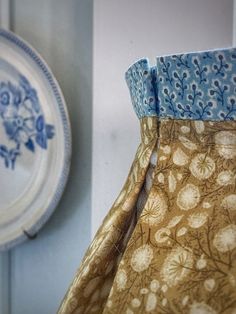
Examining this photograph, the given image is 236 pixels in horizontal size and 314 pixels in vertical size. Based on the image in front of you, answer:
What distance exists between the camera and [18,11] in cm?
64

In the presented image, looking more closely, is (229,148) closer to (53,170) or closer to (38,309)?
(53,170)

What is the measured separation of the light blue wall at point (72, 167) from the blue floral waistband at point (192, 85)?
331 millimetres

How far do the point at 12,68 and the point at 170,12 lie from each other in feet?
0.87

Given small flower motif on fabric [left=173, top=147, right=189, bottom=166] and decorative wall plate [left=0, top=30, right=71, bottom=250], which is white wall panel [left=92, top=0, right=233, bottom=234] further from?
small flower motif on fabric [left=173, top=147, right=189, bottom=166]

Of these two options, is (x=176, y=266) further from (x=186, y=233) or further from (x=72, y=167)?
(x=72, y=167)

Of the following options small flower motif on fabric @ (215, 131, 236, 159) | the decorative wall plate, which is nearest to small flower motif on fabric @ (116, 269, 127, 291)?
small flower motif on fabric @ (215, 131, 236, 159)

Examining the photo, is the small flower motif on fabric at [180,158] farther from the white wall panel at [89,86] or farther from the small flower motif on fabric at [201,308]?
the white wall panel at [89,86]

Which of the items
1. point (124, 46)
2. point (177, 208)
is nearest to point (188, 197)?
point (177, 208)

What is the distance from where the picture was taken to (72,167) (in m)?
0.66

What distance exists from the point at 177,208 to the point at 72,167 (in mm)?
384

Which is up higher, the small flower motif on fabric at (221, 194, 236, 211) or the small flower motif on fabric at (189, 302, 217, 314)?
the small flower motif on fabric at (221, 194, 236, 211)

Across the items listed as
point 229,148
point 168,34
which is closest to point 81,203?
point 168,34

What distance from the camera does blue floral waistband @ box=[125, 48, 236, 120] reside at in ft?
0.86

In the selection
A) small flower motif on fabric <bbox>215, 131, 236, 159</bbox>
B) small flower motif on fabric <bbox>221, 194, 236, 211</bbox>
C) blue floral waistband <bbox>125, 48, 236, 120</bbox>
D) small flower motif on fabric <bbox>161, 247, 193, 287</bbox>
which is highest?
blue floral waistband <bbox>125, 48, 236, 120</bbox>
